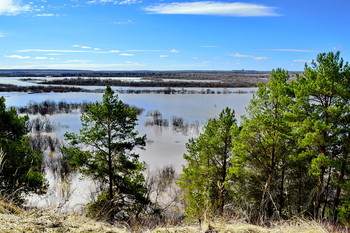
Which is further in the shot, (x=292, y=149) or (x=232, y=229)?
(x=292, y=149)

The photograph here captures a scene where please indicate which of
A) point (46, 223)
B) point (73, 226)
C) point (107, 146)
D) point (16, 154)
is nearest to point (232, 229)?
point (73, 226)

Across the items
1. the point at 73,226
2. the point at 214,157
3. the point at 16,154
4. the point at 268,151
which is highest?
the point at 73,226

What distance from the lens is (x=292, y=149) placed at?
522 inches

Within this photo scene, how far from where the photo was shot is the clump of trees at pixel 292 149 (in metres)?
11.0

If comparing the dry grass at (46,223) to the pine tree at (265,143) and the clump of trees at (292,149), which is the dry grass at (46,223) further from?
the pine tree at (265,143)

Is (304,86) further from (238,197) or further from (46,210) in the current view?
(46,210)

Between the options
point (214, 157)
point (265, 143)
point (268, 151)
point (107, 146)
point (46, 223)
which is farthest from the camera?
point (214, 157)

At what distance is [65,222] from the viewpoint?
4375 millimetres

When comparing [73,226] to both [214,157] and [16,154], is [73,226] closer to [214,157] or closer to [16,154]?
[16,154]

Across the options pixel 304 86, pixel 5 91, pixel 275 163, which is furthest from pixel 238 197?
pixel 5 91

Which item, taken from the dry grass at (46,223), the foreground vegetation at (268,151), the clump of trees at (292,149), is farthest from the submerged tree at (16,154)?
the dry grass at (46,223)

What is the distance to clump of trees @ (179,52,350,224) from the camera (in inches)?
432

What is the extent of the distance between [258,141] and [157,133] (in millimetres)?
31424

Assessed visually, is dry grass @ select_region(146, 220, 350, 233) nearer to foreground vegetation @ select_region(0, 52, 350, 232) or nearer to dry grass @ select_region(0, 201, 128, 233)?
dry grass @ select_region(0, 201, 128, 233)
